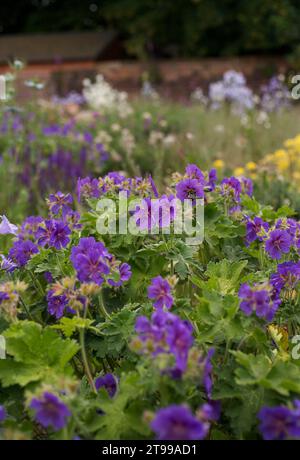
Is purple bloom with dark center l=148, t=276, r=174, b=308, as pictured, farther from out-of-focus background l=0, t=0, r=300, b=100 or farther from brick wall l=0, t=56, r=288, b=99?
brick wall l=0, t=56, r=288, b=99

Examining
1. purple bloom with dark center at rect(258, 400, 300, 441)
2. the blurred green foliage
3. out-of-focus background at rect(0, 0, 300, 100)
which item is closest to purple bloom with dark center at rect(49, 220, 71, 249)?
purple bloom with dark center at rect(258, 400, 300, 441)

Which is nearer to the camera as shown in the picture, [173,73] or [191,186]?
[191,186]

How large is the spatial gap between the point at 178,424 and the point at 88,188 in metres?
1.11

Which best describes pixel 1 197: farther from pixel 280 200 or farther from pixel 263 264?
pixel 263 264

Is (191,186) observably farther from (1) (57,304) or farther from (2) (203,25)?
(2) (203,25)

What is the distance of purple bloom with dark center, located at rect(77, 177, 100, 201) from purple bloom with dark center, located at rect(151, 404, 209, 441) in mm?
1088

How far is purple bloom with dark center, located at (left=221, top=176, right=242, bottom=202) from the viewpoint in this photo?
198 cm

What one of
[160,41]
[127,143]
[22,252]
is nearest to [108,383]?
[22,252]

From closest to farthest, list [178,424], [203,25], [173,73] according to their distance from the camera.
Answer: [178,424]
[173,73]
[203,25]

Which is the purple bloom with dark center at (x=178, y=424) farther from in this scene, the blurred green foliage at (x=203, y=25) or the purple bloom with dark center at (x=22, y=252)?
the blurred green foliage at (x=203, y=25)

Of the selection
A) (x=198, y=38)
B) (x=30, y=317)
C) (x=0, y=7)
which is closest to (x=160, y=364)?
(x=30, y=317)

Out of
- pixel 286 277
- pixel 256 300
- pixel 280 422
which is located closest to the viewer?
pixel 280 422

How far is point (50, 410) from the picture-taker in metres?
1.14

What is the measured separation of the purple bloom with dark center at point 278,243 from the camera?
5.64ft
